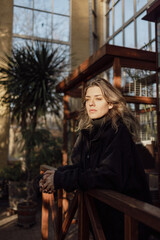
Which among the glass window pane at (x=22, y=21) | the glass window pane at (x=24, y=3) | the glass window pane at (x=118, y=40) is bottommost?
the glass window pane at (x=118, y=40)

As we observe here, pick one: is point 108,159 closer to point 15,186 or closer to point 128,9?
point 15,186

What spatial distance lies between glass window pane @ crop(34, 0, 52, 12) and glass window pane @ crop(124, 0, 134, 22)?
256 centimetres

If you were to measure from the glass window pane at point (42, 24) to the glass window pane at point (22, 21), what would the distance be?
158 mm

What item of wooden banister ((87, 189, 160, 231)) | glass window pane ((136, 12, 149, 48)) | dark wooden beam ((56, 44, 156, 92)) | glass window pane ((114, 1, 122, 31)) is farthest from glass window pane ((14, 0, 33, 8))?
wooden banister ((87, 189, 160, 231))

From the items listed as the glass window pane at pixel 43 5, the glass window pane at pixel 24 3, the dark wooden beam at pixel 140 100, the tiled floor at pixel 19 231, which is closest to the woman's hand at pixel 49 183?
the dark wooden beam at pixel 140 100

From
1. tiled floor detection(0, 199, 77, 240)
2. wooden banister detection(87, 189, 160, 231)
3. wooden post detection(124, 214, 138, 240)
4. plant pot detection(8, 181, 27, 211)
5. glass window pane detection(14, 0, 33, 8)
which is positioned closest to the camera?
wooden banister detection(87, 189, 160, 231)

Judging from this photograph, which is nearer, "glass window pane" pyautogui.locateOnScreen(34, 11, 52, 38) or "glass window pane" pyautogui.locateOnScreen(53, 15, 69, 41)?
"glass window pane" pyautogui.locateOnScreen(34, 11, 52, 38)

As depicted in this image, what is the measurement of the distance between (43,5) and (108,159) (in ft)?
23.0

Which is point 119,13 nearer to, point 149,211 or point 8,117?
point 8,117

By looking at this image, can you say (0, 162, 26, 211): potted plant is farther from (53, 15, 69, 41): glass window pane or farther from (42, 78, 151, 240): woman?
(53, 15, 69, 41): glass window pane

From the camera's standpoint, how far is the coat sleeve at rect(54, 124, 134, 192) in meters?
1.12

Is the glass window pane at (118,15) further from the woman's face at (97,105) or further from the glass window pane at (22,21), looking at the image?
the woman's face at (97,105)

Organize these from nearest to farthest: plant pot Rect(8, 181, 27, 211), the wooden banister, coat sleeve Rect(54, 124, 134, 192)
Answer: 1. the wooden banister
2. coat sleeve Rect(54, 124, 134, 192)
3. plant pot Rect(8, 181, 27, 211)

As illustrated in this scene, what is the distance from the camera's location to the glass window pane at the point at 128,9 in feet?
17.6
